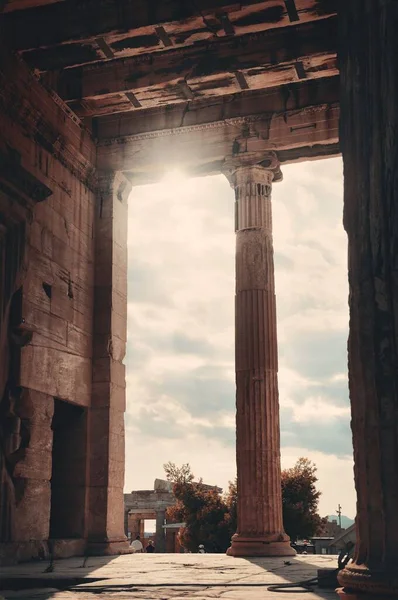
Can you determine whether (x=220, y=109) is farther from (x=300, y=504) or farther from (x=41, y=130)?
(x=300, y=504)

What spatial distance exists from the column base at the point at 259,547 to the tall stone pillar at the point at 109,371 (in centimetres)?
290

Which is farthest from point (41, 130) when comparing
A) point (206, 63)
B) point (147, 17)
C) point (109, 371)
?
point (109, 371)

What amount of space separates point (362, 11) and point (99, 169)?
1431cm

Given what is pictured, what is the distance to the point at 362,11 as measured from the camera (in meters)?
7.02

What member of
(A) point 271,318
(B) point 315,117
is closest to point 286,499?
(A) point 271,318

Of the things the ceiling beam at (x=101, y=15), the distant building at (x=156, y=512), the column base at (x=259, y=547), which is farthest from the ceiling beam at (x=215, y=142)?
the distant building at (x=156, y=512)

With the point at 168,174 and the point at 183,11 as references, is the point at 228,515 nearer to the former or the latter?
the point at 168,174

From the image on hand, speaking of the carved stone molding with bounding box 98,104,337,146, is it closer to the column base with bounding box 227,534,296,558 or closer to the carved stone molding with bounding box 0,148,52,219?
the carved stone molding with bounding box 0,148,52,219

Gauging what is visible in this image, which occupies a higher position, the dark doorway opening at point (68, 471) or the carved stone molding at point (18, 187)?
the carved stone molding at point (18, 187)

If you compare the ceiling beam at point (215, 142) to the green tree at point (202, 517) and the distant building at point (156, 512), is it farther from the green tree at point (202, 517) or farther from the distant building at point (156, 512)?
the distant building at point (156, 512)

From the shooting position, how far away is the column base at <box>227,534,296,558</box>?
17453 millimetres

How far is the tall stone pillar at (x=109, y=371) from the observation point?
18.6m

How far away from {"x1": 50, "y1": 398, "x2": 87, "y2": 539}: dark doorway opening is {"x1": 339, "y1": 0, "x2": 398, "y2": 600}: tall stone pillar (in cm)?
1264

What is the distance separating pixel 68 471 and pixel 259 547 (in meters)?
4.74
